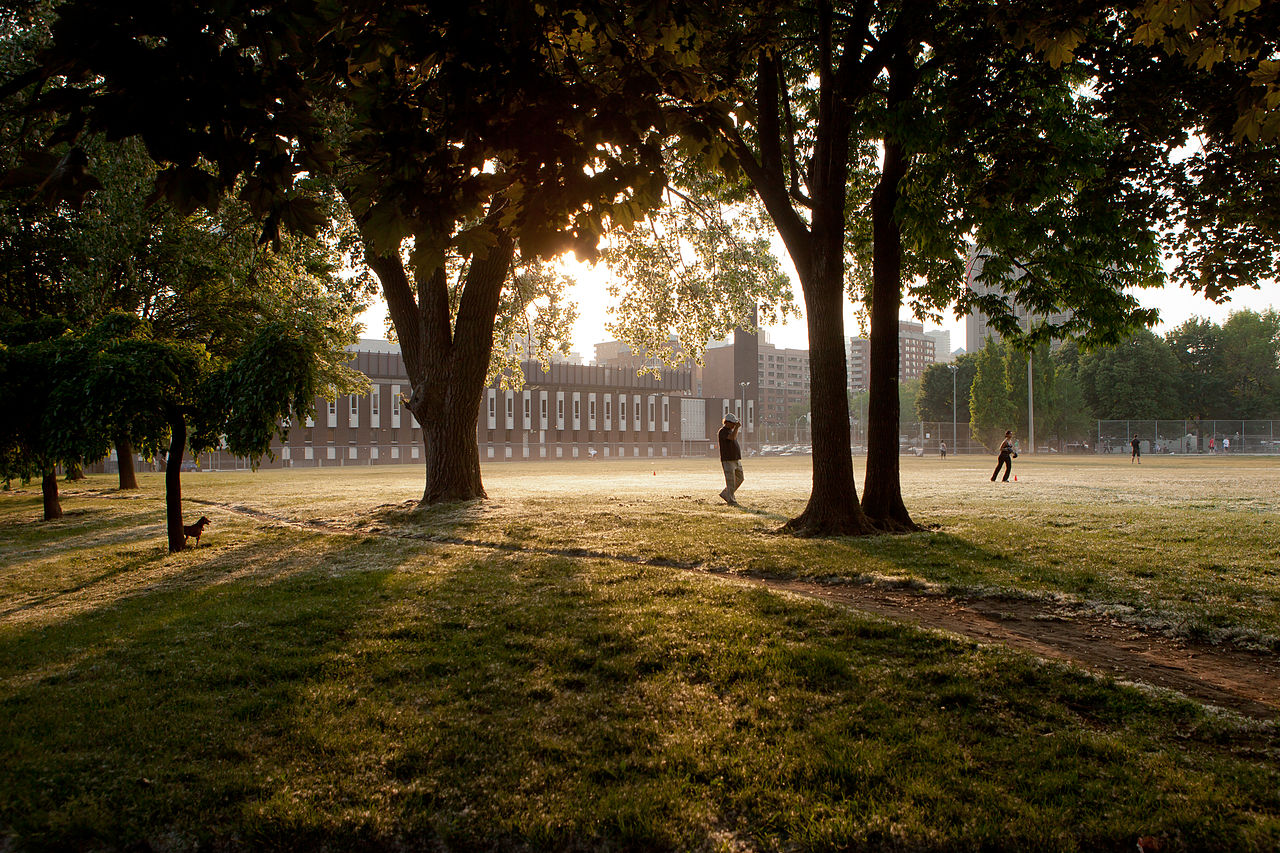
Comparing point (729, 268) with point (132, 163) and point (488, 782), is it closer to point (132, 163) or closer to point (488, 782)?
point (132, 163)

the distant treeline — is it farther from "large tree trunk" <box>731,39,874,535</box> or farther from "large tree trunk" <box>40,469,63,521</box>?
"large tree trunk" <box>40,469,63,521</box>

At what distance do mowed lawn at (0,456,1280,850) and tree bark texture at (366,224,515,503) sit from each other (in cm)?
822

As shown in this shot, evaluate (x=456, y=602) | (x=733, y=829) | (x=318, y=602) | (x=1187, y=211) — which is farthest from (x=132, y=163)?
(x=1187, y=211)

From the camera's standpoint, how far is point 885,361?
42.3 feet

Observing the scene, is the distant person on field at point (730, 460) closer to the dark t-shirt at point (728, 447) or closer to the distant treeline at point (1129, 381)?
the dark t-shirt at point (728, 447)

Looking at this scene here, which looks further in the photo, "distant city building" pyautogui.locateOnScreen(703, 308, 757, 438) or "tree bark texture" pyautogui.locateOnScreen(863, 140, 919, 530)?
"distant city building" pyautogui.locateOnScreen(703, 308, 757, 438)

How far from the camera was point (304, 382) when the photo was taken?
1081 cm

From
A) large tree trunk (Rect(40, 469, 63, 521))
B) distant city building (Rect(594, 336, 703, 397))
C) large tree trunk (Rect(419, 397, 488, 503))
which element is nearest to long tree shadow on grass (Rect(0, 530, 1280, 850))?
large tree trunk (Rect(419, 397, 488, 503))

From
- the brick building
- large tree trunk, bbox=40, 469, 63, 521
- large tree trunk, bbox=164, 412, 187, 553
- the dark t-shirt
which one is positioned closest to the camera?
large tree trunk, bbox=164, 412, 187, 553

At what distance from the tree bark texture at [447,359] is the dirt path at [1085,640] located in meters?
Result: 10.2

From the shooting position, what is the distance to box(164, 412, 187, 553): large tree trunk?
35.3 ft

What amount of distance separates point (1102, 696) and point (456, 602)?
5.35 m

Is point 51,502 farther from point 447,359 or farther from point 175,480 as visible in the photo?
point 447,359

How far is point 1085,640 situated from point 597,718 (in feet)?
14.2
